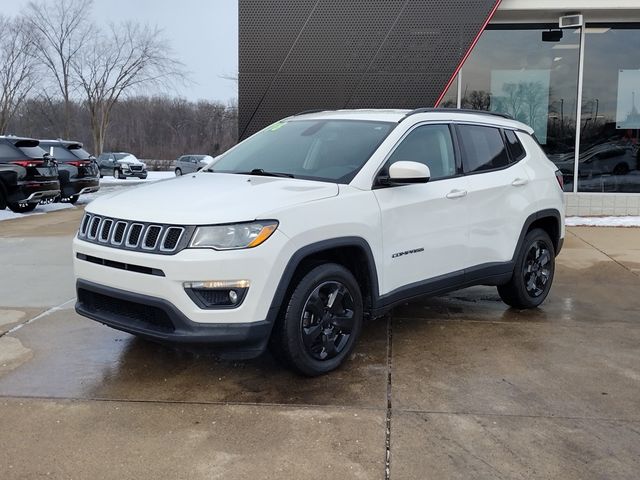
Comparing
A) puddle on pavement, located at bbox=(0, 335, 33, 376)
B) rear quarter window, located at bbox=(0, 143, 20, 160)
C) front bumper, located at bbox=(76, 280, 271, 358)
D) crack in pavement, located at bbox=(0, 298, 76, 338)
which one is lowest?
puddle on pavement, located at bbox=(0, 335, 33, 376)

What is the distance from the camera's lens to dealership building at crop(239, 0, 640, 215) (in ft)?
37.8

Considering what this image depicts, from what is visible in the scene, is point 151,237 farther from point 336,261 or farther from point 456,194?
point 456,194

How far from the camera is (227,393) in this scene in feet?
13.0

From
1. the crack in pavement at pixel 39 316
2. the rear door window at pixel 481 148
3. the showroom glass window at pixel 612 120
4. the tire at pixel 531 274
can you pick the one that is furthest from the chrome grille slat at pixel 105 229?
the showroom glass window at pixel 612 120

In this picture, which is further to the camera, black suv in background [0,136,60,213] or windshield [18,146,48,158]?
windshield [18,146,48,158]

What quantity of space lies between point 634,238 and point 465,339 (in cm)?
674

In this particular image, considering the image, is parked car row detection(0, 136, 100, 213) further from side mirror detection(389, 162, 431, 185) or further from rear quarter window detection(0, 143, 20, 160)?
side mirror detection(389, 162, 431, 185)

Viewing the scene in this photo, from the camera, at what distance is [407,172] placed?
4.18 meters

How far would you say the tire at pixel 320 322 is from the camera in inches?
151

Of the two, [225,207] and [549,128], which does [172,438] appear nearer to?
[225,207]

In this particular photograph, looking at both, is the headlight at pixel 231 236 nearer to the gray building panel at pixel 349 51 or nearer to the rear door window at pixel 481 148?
the rear door window at pixel 481 148

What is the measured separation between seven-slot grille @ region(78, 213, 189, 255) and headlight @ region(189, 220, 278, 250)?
72mm

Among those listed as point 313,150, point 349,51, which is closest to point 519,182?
point 313,150

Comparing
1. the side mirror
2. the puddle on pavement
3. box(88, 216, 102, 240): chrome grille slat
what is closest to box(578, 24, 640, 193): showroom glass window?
the side mirror
